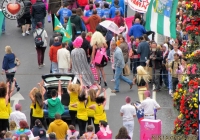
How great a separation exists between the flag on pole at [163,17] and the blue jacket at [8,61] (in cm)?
490

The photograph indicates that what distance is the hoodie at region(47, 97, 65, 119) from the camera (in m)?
26.0

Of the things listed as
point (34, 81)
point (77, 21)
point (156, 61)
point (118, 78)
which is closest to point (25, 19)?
point (77, 21)

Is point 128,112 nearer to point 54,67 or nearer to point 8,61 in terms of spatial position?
point 8,61

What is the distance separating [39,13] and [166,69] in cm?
727

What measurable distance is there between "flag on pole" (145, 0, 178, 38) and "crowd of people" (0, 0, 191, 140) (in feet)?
1.16

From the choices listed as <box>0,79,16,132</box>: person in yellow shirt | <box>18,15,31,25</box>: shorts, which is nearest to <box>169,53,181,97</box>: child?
<box>0,79,16,132</box>: person in yellow shirt

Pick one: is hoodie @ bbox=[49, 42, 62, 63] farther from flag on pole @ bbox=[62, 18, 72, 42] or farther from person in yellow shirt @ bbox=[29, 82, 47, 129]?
person in yellow shirt @ bbox=[29, 82, 47, 129]

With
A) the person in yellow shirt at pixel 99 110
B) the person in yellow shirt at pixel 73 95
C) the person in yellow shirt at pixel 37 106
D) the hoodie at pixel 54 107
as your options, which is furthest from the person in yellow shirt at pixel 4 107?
the person in yellow shirt at pixel 99 110

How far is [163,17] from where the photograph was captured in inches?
1029

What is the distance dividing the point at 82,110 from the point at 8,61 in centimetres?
474

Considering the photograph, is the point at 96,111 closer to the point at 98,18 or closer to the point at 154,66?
the point at 154,66

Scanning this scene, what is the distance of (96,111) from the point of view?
83.6 ft

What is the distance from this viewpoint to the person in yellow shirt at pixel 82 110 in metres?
25.6

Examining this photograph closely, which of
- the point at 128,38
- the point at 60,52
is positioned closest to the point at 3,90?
the point at 60,52
